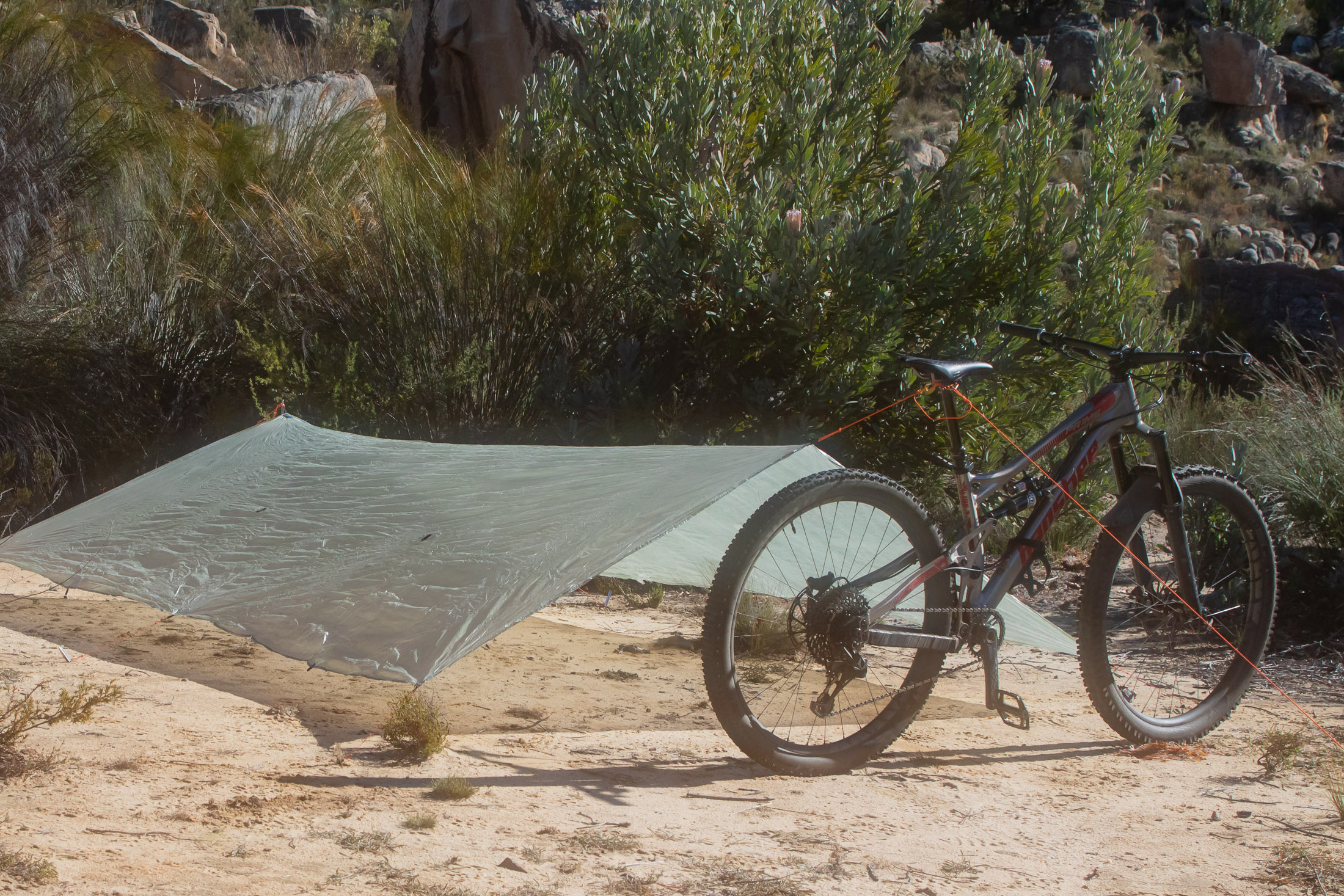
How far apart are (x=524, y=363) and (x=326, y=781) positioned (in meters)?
3.98

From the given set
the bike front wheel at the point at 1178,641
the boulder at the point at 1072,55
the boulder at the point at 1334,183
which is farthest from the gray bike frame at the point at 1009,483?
the boulder at the point at 1072,55

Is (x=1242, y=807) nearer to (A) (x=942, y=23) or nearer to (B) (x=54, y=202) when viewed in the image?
(B) (x=54, y=202)

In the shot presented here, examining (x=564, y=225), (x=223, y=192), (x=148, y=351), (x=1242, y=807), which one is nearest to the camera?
(x=1242, y=807)

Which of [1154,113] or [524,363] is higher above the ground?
[1154,113]

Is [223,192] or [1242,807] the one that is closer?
[1242,807]

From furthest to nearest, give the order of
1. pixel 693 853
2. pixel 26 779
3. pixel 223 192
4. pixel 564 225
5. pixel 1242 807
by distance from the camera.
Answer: pixel 223 192
pixel 564 225
pixel 1242 807
pixel 26 779
pixel 693 853

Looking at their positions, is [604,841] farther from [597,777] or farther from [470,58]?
[470,58]

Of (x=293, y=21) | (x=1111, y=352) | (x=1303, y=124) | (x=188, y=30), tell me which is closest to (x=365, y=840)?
(x=1111, y=352)

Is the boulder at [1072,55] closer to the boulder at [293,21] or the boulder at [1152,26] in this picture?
the boulder at [1152,26]

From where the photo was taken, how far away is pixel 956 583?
3201mm

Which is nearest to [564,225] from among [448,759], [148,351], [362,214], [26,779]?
[362,214]

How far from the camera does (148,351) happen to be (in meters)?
7.07

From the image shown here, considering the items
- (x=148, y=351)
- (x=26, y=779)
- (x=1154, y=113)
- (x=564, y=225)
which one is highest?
(x=1154, y=113)

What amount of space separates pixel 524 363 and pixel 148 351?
2344mm
